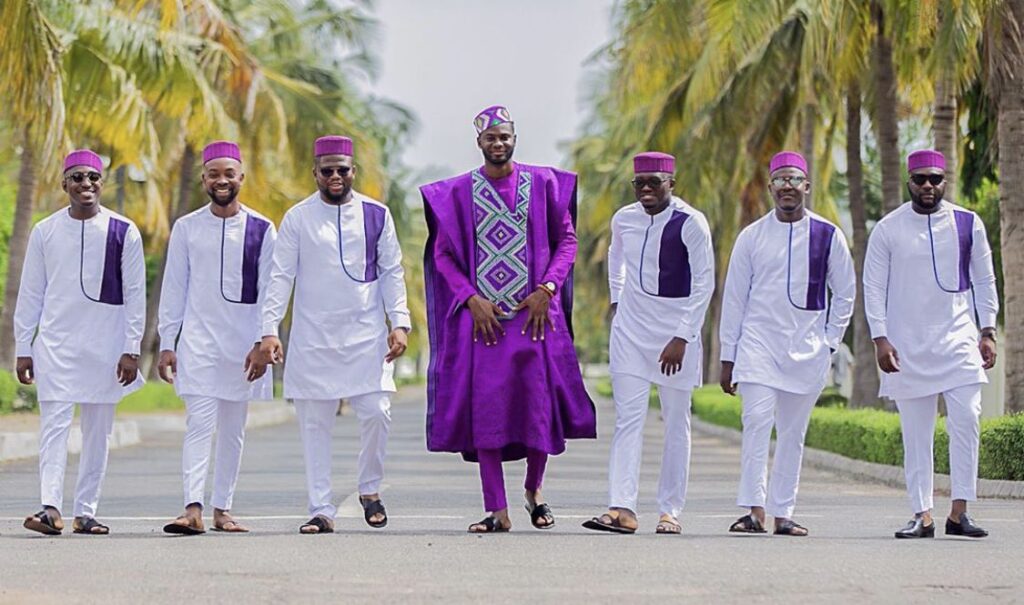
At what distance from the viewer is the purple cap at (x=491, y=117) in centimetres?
1069

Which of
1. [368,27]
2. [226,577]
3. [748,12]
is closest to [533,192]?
[226,577]

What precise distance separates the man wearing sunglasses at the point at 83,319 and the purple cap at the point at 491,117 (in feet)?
6.78

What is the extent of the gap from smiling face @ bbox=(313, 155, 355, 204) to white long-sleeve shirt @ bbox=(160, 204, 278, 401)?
37cm

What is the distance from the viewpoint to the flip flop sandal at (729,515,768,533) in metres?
10.9

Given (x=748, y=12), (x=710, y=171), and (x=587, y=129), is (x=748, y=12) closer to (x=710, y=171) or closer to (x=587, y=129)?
(x=710, y=171)

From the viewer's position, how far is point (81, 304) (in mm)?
11117

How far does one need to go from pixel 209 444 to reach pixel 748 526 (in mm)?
3043

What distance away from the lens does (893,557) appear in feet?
30.9

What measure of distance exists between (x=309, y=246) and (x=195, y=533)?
1.69 metres

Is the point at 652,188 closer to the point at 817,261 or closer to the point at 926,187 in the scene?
the point at 817,261

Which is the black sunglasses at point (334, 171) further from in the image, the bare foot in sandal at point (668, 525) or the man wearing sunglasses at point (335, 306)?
the bare foot in sandal at point (668, 525)

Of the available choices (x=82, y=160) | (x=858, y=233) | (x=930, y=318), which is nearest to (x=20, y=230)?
(x=858, y=233)

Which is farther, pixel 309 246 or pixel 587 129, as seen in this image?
pixel 587 129

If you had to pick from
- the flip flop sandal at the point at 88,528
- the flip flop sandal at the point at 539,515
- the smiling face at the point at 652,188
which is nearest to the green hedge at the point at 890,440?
the smiling face at the point at 652,188
